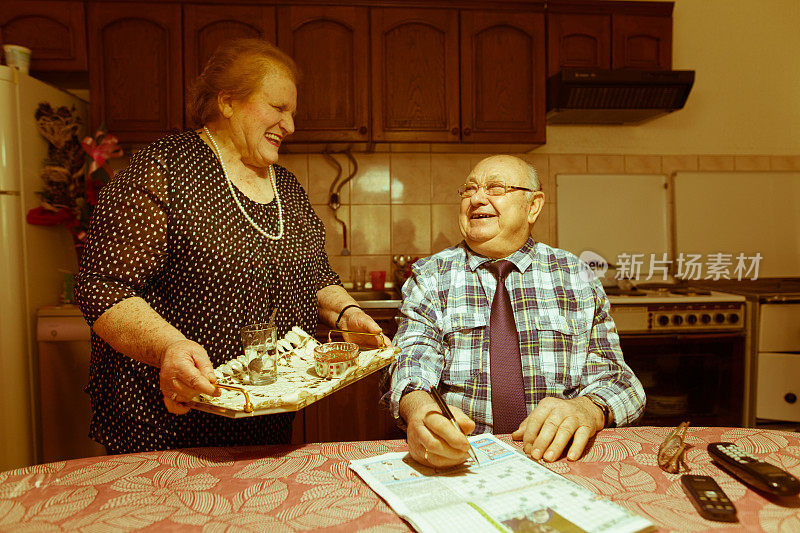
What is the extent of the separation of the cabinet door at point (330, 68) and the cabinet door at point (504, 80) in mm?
557

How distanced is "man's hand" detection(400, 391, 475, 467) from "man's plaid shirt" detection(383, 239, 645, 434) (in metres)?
0.25

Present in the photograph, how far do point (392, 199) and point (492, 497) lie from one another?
250cm

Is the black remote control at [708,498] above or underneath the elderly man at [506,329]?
underneath

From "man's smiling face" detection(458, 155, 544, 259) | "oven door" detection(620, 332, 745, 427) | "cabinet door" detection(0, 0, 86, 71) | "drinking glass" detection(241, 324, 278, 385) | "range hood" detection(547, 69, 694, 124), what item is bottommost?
"oven door" detection(620, 332, 745, 427)

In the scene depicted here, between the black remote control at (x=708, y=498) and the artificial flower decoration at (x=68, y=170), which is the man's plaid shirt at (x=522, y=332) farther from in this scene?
the artificial flower decoration at (x=68, y=170)

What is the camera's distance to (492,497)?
807 mm

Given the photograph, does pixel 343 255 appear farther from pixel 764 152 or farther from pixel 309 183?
pixel 764 152

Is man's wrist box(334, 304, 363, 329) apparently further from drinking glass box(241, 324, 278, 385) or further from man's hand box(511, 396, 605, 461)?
man's hand box(511, 396, 605, 461)

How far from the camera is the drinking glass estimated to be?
107 cm

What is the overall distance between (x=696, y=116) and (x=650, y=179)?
52 centimetres

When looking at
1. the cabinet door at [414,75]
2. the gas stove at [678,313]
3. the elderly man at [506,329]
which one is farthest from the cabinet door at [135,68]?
the gas stove at [678,313]

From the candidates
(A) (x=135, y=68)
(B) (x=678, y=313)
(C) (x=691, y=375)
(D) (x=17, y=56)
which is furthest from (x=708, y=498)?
(D) (x=17, y=56)

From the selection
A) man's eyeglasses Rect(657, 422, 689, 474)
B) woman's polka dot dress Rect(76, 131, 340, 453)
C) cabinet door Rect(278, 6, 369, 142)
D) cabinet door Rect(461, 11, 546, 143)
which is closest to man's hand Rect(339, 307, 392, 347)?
woman's polka dot dress Rect(76, 131, 340, 453)

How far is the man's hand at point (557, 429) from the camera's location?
971 millimetres
